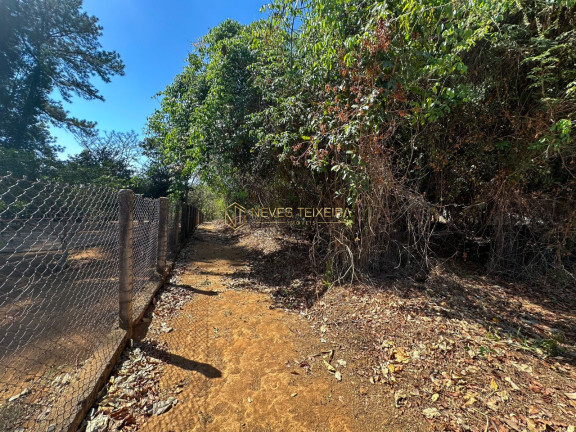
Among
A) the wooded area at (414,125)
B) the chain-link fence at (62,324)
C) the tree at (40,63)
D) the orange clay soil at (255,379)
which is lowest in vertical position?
the orange clay soil at (255,379)

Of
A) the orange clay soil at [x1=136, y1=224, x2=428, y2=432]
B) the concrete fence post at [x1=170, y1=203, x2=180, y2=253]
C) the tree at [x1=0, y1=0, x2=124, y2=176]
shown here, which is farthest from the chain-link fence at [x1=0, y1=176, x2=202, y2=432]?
the tree at [x1=0, y1=0, x2=124, y2=176]

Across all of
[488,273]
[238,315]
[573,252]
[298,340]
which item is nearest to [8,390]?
[238,315]

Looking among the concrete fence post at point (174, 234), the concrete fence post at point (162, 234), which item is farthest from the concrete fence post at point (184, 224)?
the concrete fence post at point (162, 234)

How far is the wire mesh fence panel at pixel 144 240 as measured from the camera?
2.95 meters

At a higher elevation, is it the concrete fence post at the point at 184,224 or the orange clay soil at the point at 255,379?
the concrete fence post at the point at 184,224

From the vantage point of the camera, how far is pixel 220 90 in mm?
4883

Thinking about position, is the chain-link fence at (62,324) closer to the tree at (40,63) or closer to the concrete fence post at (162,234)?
the concrete fence post at (162,234)

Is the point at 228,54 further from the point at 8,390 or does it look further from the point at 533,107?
the point at 8,390

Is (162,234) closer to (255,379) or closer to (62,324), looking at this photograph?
(62,324)

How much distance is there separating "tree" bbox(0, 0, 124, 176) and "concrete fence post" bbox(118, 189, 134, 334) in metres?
7.24

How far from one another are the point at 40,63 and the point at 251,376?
37.7 ft

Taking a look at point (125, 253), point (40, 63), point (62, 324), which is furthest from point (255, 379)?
point (40, 63)

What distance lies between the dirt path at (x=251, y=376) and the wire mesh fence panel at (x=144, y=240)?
0.75 meters

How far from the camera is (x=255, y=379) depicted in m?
2.07
